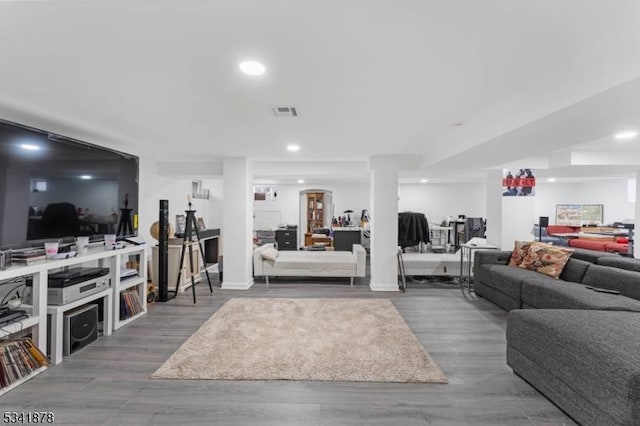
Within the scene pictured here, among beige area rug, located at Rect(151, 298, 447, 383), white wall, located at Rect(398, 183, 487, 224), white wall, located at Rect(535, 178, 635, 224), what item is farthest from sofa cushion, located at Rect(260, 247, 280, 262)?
white wall, located at Rect(535, 178, 635, 224)

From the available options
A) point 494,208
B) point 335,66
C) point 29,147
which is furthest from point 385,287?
point 29,147

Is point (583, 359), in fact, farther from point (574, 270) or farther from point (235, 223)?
point (235, 223)

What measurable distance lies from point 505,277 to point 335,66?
3.43 m

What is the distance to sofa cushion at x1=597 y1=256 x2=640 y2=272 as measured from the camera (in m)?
3.12

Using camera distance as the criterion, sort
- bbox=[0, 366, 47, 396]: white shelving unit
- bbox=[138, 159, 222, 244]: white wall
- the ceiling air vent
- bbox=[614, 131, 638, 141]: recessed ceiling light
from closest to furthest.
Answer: bbox=[0, 366, 47, 396]: white shelving unit → the ceiling air vent → bbox=[614, 131, 638, 141]: recessed ceiling light → bbox=[138, 159, 222, 244]: white wall

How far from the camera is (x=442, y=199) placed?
9.50m

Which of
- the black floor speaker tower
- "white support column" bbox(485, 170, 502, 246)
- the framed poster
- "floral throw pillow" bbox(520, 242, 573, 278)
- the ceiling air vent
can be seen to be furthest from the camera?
the framed poster

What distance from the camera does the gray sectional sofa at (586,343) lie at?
1.54 meters

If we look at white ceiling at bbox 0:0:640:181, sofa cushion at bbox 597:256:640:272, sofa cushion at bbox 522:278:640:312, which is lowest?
sofa cushion at bbox 522:278:640:312

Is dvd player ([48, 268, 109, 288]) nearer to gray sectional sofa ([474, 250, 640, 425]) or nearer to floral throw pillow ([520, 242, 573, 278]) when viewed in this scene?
gray sectional sofa ([474, 250, 640, 425])

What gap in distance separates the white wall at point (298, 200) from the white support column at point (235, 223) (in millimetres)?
4477

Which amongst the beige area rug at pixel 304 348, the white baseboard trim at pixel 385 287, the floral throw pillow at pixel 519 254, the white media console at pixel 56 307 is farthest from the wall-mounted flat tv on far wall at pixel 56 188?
the floral throw pillow at pixel 519 254

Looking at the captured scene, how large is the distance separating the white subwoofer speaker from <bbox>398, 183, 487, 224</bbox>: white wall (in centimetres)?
844

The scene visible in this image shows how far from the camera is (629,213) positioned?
844 centimetres
